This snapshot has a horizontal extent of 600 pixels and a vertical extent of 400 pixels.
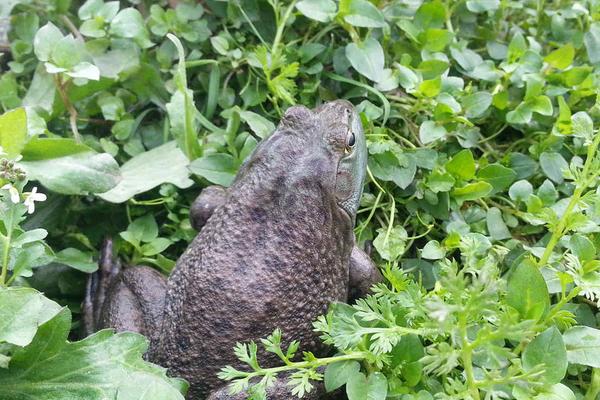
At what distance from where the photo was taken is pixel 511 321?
1.52m

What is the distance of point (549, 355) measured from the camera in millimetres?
A: 1544

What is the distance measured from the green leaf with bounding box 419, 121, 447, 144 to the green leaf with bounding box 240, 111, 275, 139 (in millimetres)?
535

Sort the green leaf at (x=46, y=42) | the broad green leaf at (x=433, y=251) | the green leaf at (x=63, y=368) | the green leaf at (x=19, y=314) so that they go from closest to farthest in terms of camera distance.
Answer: the green leaf at (x=19, y=314)
the green leaf at (x=63, y=368)
the broad green leaf at (x=433, y=251)
the green leaf at (x=46, y=42)

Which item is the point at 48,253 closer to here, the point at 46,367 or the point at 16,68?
the point at 46,367

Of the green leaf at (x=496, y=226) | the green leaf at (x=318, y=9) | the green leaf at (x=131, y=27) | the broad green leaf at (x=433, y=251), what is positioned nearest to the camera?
the broad green leaf at (x=433, y=251)

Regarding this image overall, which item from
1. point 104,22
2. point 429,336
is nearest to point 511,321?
point 429,336

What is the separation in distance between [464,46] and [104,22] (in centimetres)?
138

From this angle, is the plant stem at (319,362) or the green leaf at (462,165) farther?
the green leaf at (462,165)

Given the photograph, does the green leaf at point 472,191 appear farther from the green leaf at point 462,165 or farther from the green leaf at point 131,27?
the green leaf at point 131,27

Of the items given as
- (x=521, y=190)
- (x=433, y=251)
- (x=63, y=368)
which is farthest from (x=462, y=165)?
(x=63, y=368)

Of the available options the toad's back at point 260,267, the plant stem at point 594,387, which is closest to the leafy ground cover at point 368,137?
the plant stem at point 594,387

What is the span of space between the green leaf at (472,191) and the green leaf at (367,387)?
78cm

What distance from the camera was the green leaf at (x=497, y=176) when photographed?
2217 mm

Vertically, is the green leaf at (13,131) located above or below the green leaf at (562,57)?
above
